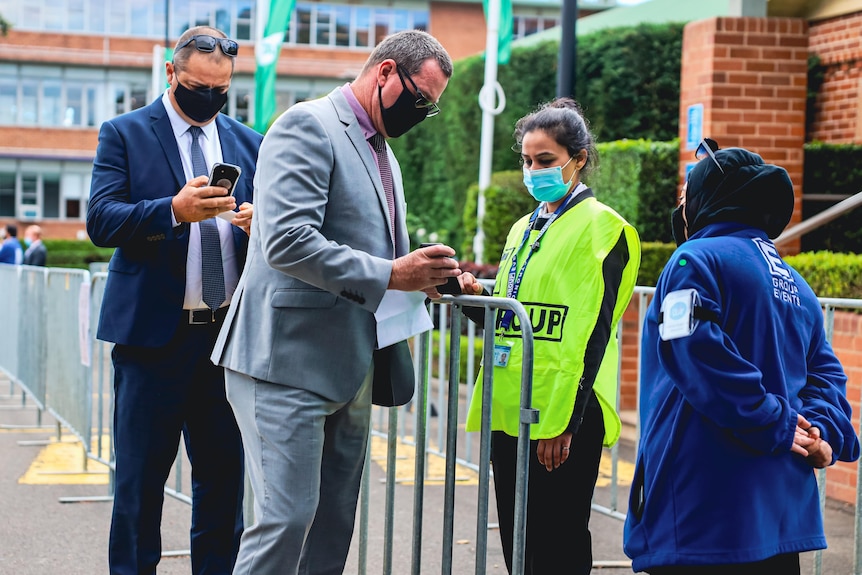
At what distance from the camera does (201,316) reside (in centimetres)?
418

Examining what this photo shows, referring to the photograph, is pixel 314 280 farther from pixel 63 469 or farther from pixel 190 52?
pixel 63 469

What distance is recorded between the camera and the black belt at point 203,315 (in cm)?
416

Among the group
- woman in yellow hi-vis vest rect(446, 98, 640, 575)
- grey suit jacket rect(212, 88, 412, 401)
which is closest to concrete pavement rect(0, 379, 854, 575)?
woman in yellow hi-vis vest rect(446, 98, 640, 575)

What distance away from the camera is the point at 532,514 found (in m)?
3.95

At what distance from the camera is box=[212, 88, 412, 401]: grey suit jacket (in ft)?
10.1

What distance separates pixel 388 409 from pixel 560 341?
10.9ft

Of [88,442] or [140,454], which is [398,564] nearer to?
[140,454]

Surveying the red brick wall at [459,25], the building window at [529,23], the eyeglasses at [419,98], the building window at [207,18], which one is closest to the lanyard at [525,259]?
the eyeglasses at [419,98]

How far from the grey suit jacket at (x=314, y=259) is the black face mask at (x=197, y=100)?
1.02 metres

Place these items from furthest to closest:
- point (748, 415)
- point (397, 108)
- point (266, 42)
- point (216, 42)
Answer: point (266, 42)
point (216, 42)
point (397, 108)
point (748, 415)

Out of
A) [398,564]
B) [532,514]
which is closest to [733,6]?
[398,564]

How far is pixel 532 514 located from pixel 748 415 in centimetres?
124

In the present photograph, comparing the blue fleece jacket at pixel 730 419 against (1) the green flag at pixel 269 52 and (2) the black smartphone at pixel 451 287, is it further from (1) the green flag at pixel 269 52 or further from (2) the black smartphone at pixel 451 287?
(1) the green flag at pixel 269 52

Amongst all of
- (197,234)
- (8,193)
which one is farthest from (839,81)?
(8,193)
